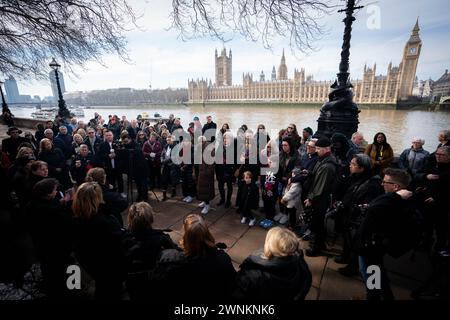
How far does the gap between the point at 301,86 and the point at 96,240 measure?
9195 centimetres

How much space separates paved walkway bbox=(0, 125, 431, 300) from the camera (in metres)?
2.43

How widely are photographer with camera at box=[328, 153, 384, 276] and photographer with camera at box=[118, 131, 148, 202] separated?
385 centimetres

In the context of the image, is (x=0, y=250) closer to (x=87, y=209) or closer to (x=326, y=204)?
(x=87, y=209)

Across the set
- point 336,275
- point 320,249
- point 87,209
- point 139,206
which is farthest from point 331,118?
point 87,209

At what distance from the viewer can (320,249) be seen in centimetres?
315

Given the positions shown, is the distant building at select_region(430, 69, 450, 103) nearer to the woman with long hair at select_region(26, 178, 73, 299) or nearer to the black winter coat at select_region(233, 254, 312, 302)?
the black winter coat at select_region(233, 254, 312, 302)

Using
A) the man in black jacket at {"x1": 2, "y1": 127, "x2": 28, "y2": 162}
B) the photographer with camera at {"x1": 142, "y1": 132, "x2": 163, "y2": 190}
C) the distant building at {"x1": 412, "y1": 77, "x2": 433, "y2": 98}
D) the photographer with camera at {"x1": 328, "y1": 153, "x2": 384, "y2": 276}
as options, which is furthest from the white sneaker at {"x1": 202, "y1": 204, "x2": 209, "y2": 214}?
the distant building at {"x1": 412, "y1": 77, "x2": 433, "y2": 98}

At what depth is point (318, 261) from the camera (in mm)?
2963

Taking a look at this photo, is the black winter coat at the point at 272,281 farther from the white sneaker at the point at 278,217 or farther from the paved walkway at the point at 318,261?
the white sneaker at the point at 278,217

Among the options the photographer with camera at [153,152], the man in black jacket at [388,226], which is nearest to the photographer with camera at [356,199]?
the man in black jacket at [388,226]

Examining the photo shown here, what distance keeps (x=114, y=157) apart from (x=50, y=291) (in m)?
3.08

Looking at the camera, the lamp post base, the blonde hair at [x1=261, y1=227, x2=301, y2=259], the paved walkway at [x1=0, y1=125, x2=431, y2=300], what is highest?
the lamp post base

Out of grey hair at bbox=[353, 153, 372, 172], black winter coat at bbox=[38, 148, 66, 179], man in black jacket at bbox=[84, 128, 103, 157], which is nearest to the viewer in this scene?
grey hair at bbox=[353, 153, 372, 172]

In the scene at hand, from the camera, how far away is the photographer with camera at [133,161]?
189 inches
